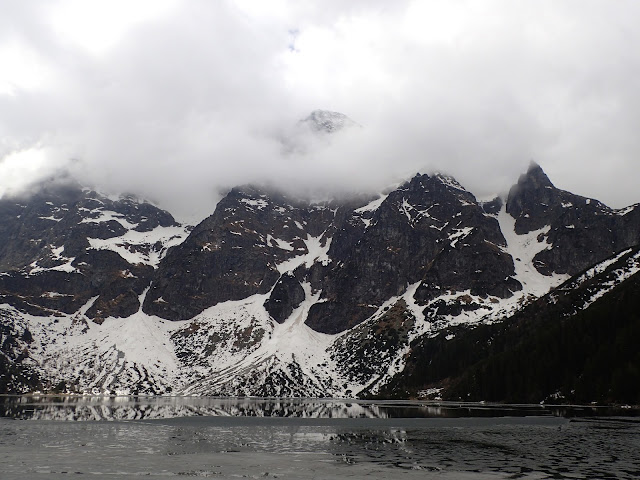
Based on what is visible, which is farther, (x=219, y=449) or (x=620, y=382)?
(x=620, y=382)

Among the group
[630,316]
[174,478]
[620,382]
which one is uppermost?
[630,316]

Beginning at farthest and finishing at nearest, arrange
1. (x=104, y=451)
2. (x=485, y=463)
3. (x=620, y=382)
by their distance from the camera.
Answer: (x=620, y=382), (x=104, y=451), (x=485, y=463)

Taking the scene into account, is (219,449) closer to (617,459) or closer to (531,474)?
(531,474)

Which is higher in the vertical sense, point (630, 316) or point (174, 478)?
point (630, 316)

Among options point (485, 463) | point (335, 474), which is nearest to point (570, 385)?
point (485, 463)

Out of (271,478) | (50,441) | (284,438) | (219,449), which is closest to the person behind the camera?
(271,478)

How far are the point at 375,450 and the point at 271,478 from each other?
23025mm

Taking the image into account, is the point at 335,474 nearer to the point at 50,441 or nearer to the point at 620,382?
the point at 50,441

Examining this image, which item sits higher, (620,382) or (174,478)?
(620,382)

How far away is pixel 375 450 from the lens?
63.9m

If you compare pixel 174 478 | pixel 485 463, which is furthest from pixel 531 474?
pixel 174 478

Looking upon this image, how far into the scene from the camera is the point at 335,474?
45.7 m

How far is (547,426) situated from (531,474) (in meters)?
55.0

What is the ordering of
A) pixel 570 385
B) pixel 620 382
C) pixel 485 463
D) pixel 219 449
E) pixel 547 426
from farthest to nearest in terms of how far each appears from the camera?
pixel 570 385
pixel 620 382
pixel 547 426
pixel 219 449
pixel 485 463
